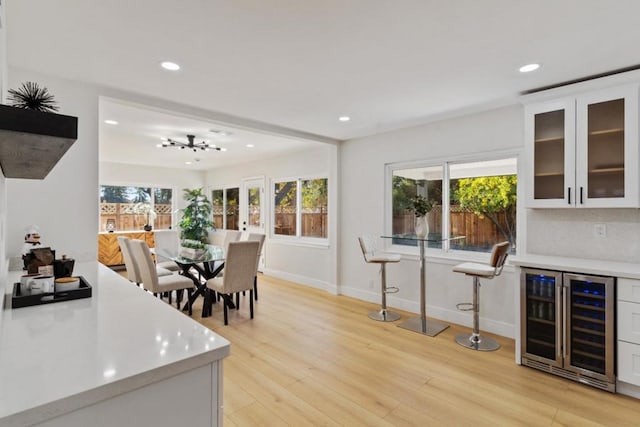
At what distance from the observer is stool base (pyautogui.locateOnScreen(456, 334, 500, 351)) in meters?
3.21

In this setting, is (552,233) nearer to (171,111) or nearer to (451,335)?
(451,335)

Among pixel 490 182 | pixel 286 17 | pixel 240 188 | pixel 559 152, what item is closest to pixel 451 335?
pixel 490 182

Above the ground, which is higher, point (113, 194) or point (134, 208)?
point (113, 194)

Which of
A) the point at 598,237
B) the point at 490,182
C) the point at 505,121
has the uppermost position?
the point at 505,121

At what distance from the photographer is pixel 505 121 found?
3.49 metres

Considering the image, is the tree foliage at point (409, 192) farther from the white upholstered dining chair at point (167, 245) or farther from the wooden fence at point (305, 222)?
the white upholstered dining chair at point (167, 245)

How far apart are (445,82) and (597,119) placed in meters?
1.30

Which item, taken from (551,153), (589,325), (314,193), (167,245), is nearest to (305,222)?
(314,193)

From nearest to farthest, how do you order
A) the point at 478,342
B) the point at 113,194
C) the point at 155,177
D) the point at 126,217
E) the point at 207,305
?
the point at 478,342, the point at 207,305, the point at 113,194, the point at 126,217, the point at 155,177

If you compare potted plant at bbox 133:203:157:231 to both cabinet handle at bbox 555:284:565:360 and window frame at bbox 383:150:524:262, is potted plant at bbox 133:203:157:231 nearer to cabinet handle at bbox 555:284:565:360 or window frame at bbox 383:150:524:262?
window frame at bbox 383:150:524:262

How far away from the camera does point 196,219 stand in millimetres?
8133

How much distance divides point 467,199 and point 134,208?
24.9 ft

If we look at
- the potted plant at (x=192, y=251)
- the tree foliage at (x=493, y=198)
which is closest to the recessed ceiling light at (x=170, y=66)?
the potted plant at (x=192, y=251)

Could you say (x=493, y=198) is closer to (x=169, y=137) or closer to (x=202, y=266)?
(x=202, y=266)
